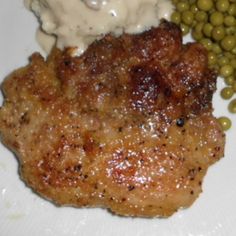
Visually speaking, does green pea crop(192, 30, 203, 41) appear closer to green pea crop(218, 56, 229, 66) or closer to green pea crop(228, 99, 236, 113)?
green pea crop(218, 56, 229, 66)

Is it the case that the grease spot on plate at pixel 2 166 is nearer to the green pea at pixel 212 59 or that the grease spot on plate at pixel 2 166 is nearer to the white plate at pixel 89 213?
the white plate at pixel 89 213

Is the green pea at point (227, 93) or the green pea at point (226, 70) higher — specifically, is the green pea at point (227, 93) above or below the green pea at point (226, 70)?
below

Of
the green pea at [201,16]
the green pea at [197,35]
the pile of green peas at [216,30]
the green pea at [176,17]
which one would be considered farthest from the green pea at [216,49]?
the green pea at [176,17]

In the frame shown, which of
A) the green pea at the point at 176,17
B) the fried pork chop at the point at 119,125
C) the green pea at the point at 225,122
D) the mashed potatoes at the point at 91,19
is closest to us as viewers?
the fried pork chop at the point at 119,125

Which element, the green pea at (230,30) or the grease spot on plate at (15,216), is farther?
the green pea at (230,30)

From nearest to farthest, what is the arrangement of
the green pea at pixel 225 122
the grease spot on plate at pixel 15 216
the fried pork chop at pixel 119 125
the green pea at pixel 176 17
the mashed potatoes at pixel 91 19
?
the fried pork chop at pixel 119 125, the mashed potatoes at pixel 91 19, the grease spot on plate at pixel 15 216, the green pea at pixel 225 122, the green pea at pixel 176 17

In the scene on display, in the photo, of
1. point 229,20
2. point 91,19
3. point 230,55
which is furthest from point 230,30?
point 91,19
